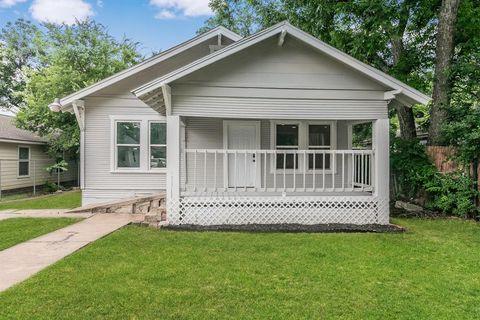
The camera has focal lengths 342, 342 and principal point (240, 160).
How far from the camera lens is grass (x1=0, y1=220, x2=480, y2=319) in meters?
3.37

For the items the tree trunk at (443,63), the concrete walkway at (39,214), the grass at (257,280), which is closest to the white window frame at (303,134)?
the tree trunk at (443,63)

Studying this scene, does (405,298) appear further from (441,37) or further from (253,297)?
(441,37)

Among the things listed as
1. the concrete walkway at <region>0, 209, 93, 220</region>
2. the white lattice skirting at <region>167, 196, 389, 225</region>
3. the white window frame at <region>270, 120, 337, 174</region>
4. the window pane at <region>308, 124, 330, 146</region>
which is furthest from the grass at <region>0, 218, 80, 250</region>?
the window pane at <region>308, 124, 330, 146</region>

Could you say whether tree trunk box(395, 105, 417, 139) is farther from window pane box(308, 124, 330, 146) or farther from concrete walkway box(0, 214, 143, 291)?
concrete walkway box(0, 214, 143, 291)

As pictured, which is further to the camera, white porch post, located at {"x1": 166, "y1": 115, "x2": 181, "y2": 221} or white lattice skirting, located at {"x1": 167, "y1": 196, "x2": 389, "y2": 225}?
white lattice skirting, located at {"x1": 167, "y1": 196, "x2": 389, "y2": 225}

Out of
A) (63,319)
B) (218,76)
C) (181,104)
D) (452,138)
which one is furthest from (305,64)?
(63,319)

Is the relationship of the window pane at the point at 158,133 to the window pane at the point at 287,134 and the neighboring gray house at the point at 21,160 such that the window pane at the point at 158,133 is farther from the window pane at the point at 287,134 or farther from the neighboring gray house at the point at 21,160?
the neighboring gray house at the point at 21,160

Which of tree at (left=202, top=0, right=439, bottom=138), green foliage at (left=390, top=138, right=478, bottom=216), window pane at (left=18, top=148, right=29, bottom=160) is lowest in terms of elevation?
green foliage at (left=390, top=138, right=478, bottom=216)

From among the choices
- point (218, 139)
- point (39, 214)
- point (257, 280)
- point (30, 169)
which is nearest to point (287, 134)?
point (218, 139)

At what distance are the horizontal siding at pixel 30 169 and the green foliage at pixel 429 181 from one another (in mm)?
14588

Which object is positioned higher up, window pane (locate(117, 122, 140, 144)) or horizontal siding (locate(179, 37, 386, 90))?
horizontal siding (locate(179, 37, 386, 90))

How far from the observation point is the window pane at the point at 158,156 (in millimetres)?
10398

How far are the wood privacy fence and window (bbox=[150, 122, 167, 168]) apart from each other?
7561 mm

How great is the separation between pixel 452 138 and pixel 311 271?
648cm
